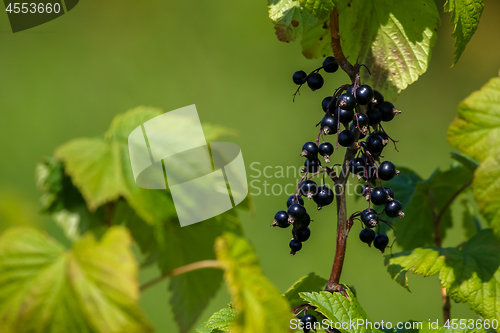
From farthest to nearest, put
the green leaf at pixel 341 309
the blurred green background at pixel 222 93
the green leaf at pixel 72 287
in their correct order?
the blurred green background at pixel 222 93 < the green leaf at pixel 341 309 < the green leaf at pixel 72 287

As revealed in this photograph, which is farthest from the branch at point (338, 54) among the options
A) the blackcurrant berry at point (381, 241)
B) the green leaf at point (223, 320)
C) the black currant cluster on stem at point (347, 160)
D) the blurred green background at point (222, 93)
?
the blurred green background at point (222, 93)

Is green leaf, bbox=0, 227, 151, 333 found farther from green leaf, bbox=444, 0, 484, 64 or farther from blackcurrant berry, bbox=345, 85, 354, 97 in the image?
green leaf, bbox=444, 0, 484, 64

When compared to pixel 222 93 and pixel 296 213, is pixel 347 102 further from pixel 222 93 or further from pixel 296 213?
pixel 222 93

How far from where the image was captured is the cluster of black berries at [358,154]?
2.00 ft

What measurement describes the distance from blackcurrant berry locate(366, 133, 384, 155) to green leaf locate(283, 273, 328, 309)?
0.21 metres

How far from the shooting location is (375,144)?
2.02 feet

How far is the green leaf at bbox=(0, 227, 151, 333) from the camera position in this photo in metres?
0.42

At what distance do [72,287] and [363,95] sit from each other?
0.40 meters

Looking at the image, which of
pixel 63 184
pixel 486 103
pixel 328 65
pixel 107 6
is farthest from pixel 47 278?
pixel 107 6

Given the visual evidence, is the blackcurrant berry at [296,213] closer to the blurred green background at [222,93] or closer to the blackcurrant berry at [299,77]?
the blackcurrant berry at [299,77]

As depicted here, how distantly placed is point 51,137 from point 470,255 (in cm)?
251

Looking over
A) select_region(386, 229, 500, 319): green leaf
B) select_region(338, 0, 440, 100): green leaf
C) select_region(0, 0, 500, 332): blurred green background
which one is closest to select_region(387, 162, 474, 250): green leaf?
select_region(386, 229, 500, 319): green leaf

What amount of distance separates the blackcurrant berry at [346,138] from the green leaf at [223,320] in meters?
0.27

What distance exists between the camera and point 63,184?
1.95ft
